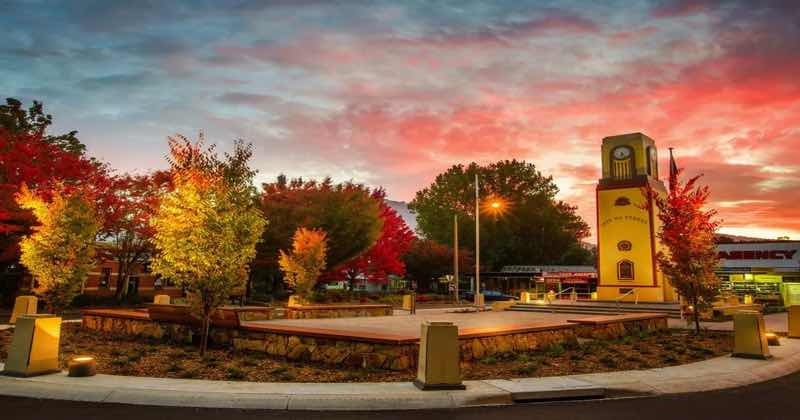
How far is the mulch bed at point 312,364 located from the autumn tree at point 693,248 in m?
2.55

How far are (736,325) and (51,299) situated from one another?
69.7 ft

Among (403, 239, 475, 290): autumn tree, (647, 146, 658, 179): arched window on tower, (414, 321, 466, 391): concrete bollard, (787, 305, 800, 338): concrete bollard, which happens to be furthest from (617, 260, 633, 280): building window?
(414, 321, 466, 391): concrete bollard

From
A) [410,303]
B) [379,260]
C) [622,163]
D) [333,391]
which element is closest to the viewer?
[333,391]

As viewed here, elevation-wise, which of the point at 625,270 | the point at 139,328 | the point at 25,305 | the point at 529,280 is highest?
the point at 625,270

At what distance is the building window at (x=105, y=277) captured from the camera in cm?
4222

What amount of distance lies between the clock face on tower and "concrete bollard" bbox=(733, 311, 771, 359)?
24.6 m

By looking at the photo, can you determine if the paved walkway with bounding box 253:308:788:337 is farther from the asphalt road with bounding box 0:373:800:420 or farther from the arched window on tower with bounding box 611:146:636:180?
the arched window on tower with bounding box 611:146:636:180

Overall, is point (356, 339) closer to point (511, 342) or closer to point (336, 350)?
point (336, 350)

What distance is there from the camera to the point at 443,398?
8.16m

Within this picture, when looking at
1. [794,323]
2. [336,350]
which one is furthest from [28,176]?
[794,323]

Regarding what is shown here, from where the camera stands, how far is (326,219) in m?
38.1

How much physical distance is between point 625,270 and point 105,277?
4238 cm

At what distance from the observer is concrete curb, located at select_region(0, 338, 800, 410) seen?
26.0ft

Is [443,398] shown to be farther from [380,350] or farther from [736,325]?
[736,325]
